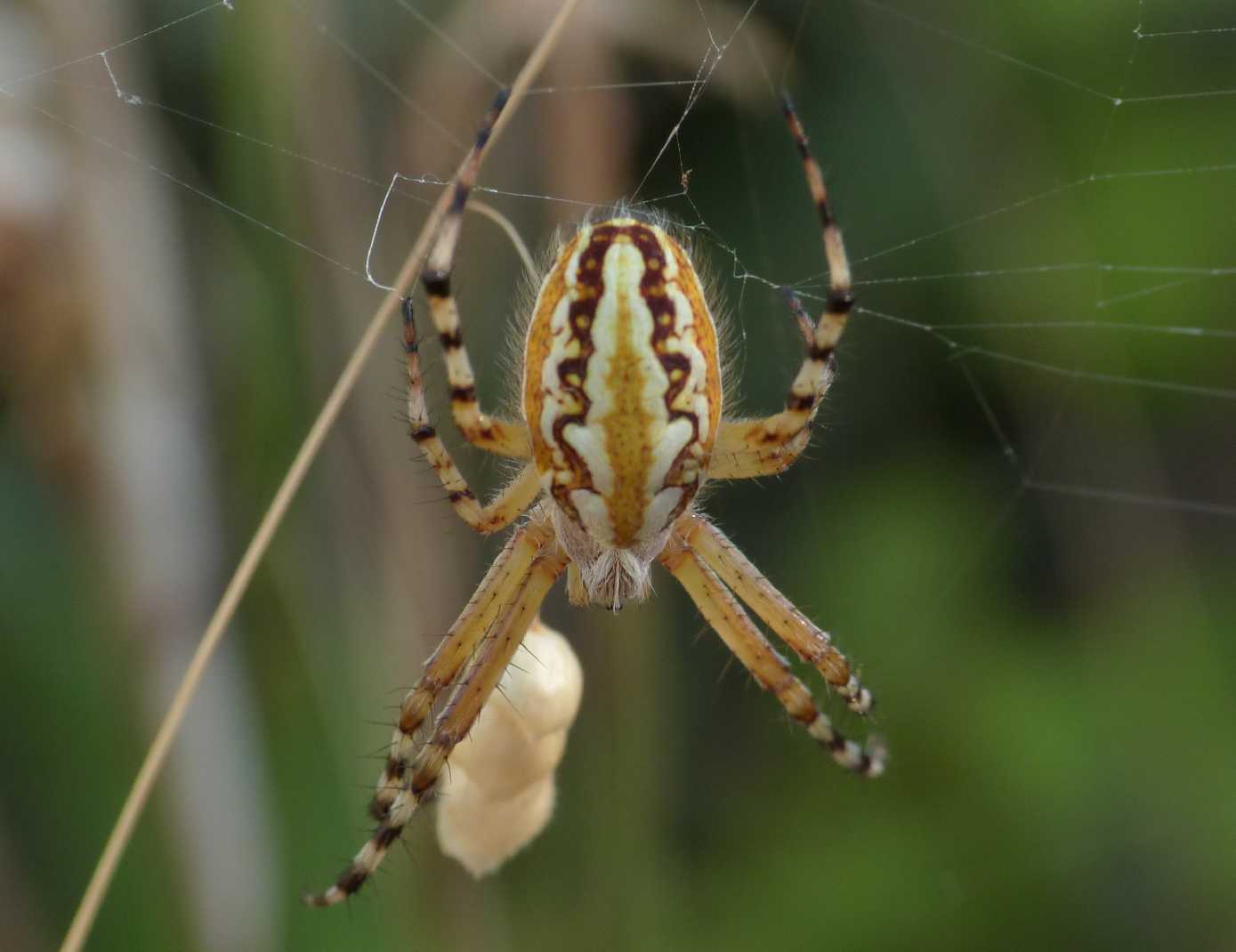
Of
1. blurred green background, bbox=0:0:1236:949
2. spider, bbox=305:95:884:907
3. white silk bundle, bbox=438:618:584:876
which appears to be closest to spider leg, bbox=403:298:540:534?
spider, bbox=305:95:884:907

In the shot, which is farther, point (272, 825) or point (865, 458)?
point (865, 458)

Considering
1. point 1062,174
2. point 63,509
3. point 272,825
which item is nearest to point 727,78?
point 1062,174

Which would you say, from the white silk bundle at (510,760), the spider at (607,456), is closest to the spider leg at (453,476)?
the spider at (607,456)

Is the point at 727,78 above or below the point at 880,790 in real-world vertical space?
above

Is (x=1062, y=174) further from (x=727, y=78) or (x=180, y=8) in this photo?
(x=180, y=8)

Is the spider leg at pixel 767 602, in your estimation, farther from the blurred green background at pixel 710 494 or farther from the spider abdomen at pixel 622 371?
the spider abdomen at pixel 622 371

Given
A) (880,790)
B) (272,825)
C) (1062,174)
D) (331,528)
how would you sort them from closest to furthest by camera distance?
(272,825), (331,528), (880,790), (1062,174)

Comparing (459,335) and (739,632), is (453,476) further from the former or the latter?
(739,632)
